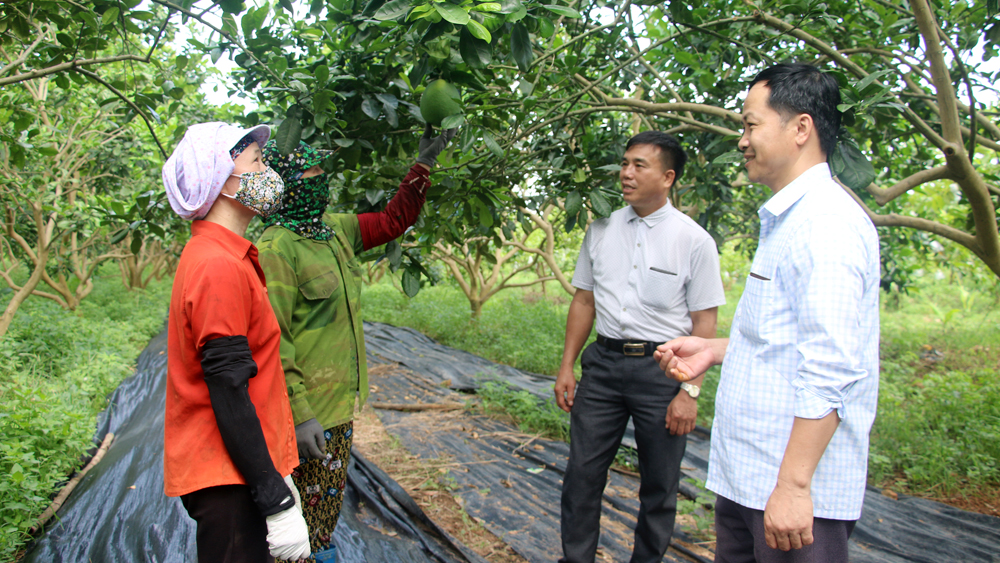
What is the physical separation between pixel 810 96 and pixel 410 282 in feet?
4.58

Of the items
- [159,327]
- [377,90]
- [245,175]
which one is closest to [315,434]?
[245,175]

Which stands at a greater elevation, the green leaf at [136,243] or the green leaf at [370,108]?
the green leaf at [370,108]

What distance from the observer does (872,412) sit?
1051 mm

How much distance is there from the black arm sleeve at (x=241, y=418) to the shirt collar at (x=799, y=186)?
110cm

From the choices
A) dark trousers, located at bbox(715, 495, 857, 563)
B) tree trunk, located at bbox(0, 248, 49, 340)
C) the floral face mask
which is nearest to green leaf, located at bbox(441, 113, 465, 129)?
the floral face mask

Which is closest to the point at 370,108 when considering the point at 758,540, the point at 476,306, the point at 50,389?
the point at 758,540

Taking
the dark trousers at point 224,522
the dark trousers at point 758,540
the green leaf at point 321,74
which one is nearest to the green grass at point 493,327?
the dark trousers at point 758,540

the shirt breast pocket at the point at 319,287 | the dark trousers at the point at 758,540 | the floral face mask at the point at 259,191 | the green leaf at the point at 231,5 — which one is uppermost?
the green leaf at the point at 231,5

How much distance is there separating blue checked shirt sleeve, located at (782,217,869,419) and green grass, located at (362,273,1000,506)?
3021 mm

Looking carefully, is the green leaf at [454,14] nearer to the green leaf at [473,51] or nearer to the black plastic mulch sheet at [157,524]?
the green leaf at [473,51]

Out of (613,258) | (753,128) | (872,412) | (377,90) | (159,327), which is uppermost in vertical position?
(377,90)

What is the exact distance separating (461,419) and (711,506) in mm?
2023

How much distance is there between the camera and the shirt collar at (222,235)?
1.19 meters

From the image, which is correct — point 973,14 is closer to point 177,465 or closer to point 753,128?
point 753,128
